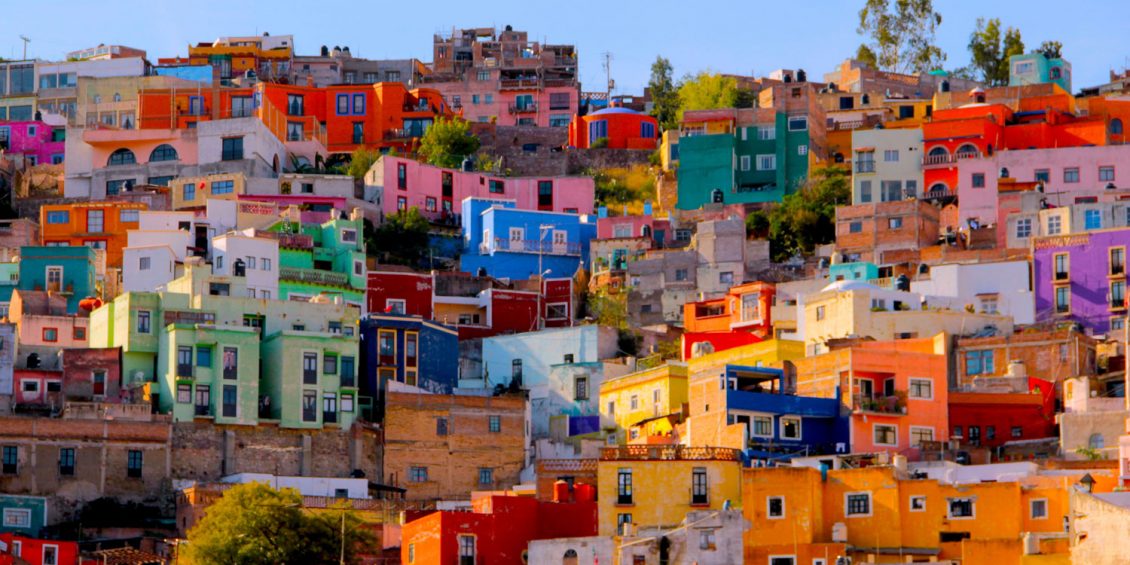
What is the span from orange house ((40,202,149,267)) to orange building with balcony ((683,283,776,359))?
64.4 ft

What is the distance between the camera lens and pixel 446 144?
100m

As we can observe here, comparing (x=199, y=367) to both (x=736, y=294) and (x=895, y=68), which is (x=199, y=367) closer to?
(x=736, y=294)

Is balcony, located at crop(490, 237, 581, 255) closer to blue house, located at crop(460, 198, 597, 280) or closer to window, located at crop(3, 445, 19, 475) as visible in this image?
blue house, located at crop(460, 198, 597, 280)

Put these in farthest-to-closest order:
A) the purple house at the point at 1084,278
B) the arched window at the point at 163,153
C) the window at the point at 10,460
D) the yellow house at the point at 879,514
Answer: the arched window at the point at 163,153 < the purple house at the point at 1084,278 < the window at the point at 10,460 < the yellow house at the point at 879,514

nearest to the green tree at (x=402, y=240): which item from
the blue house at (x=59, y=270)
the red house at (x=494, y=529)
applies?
the blue house at (x=59, y=270)

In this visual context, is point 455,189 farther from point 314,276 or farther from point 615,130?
point 314,276

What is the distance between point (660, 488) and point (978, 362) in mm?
17367

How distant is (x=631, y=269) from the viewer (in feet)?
279

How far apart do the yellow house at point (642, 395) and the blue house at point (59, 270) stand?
59.2 ft

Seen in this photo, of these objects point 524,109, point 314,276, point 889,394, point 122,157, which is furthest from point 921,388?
→ point 524,109

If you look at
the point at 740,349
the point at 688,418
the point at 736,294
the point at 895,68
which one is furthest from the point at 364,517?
the point at 895,68

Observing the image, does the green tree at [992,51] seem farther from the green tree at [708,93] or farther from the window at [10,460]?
the window at [10,460]

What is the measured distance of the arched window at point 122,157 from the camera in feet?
315

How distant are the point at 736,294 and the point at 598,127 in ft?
96.6
